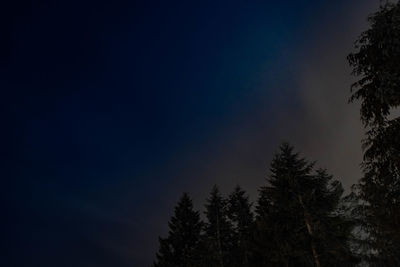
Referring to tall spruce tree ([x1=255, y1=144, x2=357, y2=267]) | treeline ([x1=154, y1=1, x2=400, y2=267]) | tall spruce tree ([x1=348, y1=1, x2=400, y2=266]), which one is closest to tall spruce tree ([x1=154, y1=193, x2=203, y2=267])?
treeline ([x1=154, y1=1, x2=400, y2=267])

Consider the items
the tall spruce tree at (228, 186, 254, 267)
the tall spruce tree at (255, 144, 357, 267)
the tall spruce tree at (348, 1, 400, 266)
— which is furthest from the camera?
the tall spruce tree at (228, 186, 254, 267)

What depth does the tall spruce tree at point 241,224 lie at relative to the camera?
2345cm

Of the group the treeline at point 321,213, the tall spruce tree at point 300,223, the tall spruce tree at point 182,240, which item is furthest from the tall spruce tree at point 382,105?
the tall spruce tree at point 182,240

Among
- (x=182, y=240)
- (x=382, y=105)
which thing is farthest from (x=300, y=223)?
(x=182, y=240)

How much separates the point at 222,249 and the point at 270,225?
Answer: 25.9ft

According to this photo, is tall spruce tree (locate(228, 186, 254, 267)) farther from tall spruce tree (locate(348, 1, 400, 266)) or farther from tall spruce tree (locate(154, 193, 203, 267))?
tall spruce tree (locate(348, 1, 400, 266))

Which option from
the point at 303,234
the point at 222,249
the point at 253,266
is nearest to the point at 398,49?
the point at 303,234

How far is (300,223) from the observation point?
17.7 meters

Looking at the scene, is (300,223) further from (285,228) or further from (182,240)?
(182,240)

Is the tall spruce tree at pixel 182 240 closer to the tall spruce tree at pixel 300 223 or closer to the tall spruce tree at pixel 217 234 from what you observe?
the tall spruce tree at pixel 217 234

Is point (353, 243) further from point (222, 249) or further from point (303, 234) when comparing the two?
point (222, 249)

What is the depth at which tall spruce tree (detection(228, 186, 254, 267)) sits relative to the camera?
23445 mm

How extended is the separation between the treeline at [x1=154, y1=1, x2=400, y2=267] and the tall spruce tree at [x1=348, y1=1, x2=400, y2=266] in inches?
1.2

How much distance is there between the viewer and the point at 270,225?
756 inches
